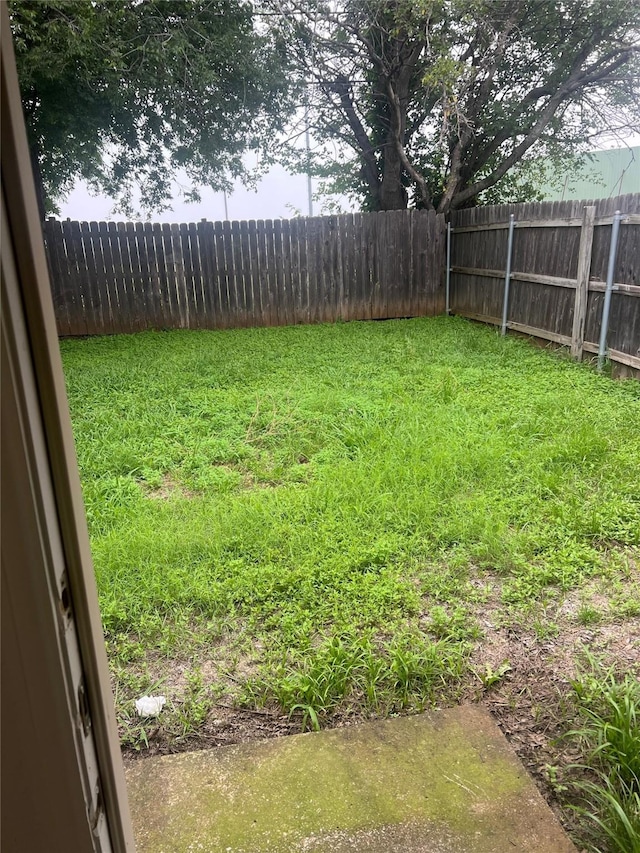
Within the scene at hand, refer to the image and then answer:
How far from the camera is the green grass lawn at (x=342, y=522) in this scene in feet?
6.91

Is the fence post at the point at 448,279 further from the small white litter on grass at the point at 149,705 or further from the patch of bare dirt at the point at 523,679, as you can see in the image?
the small white litter on grass at the point at 149,705

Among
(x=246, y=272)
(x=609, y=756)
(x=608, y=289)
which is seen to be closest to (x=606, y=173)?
(x=246, y=272)

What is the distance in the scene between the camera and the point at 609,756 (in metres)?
1.62

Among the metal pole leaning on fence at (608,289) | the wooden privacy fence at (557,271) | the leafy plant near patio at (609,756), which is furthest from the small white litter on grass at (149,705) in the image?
the metal pole leaning on fence at (608,289)

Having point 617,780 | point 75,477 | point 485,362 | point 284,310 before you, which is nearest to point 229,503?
point 617,780

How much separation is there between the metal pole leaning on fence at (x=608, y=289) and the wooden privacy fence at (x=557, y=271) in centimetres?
3

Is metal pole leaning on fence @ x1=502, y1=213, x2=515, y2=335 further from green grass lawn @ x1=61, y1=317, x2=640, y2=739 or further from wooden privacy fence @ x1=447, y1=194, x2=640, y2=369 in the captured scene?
green grass lawn @ x1=61, y1=317, x2=640, y2=739

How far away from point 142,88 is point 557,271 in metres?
6.81

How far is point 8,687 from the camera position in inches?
22.8

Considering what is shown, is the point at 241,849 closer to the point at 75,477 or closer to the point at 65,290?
the point at 75,477

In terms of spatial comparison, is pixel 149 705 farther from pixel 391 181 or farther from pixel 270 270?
pixel 391 181

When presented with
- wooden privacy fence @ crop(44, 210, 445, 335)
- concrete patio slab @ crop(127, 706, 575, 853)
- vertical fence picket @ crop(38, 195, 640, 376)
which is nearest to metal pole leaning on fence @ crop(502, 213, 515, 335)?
vertical fence picket @ crop(38, 195, 640, 376)

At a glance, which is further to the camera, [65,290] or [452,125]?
[452,125]

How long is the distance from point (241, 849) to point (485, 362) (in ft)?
17.8
